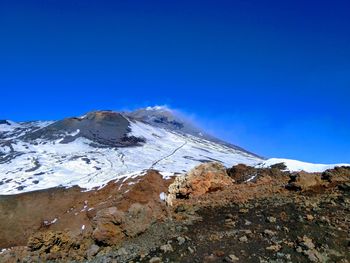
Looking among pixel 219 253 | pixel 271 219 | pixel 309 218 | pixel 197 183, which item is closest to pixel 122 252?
pixel 219 253

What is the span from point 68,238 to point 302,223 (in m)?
8.67

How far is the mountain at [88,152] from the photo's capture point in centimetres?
9381

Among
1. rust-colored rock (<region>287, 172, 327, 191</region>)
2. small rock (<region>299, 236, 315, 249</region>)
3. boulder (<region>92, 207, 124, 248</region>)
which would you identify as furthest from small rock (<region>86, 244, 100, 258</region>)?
rust-colored rock (<region>287, 172, 327, 191</region>)

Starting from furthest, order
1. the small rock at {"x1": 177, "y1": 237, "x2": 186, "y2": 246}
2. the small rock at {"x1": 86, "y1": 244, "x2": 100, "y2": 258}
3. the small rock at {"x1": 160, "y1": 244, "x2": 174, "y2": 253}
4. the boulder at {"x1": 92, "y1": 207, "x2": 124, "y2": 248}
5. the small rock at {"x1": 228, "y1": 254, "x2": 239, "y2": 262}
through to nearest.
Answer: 1. the boulder at {"x1": 92, "y1": 207, "x2": 124, "y2": 248}
2. the small rock at {"x1": 86, "y1": 244, "x2": 100, "y2": 258}
3. the small rock at {"x1": 177, "y1": 237, "x2": 186, "y2": 246}
4. the small rock at {"x1": 160, "y1": 244, "x2": 174, "y2": 253}
5. the small rock at {"x1": 228, "y1": 254, "x2": 239, "y2": 262}

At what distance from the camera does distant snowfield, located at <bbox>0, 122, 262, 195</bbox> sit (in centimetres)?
8988

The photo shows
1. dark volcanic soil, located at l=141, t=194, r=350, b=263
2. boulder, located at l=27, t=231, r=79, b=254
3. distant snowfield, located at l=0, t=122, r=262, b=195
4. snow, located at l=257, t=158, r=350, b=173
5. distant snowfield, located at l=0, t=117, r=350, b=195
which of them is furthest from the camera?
distant snowfield, located at l=0, t=117, r=350, b=195

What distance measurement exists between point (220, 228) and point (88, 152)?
11054 centimetres

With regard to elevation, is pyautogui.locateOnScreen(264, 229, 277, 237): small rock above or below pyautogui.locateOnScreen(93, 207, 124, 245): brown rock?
above

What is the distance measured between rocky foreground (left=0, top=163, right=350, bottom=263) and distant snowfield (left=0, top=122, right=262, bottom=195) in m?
45.6

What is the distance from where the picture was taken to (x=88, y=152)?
124m

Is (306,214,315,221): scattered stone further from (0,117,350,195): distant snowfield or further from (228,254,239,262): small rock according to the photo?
(0,117,350,195): distant snowfield

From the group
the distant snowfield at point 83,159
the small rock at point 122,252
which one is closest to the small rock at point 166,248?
the small rock at point 122,252

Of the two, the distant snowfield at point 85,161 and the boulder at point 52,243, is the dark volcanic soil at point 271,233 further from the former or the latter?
the distant snowfield at point 85,161

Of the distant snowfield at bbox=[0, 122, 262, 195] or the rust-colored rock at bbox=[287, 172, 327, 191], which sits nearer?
the rust-colored rock at bbox=[287, 172, 327, 191]
